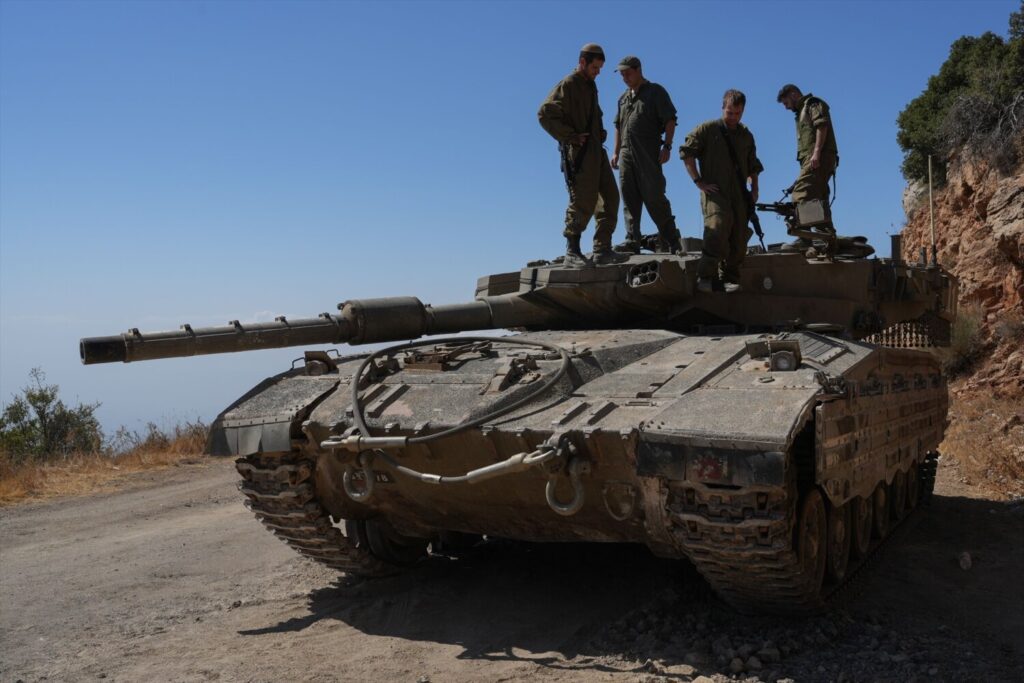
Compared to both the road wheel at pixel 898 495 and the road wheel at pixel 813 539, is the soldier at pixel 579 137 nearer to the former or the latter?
the road wheel at pixel 813 539

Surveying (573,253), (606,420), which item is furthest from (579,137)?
(606,420)

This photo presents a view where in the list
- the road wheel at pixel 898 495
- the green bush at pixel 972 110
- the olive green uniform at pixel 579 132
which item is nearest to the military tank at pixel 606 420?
the road wheel at pixel 898 495

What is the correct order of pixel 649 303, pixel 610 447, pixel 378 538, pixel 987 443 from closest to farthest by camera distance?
pixel 610 447
pixel 378 538
pixel 649 303
pixel 987 443

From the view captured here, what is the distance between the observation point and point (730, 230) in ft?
27.0

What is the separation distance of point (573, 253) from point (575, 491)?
10.5 ft

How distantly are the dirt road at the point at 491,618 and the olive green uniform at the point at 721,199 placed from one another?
2534mm

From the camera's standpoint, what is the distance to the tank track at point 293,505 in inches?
277

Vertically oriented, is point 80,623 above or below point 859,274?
below

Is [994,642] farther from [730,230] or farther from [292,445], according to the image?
[292,445]

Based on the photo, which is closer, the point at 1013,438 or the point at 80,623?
the point at 80,623

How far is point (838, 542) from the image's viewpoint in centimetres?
692

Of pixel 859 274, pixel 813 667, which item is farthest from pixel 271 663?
pixel 859 274

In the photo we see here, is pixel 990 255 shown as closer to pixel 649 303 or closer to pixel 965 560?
pixel 965 560

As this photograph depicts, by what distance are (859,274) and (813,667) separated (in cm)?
383
